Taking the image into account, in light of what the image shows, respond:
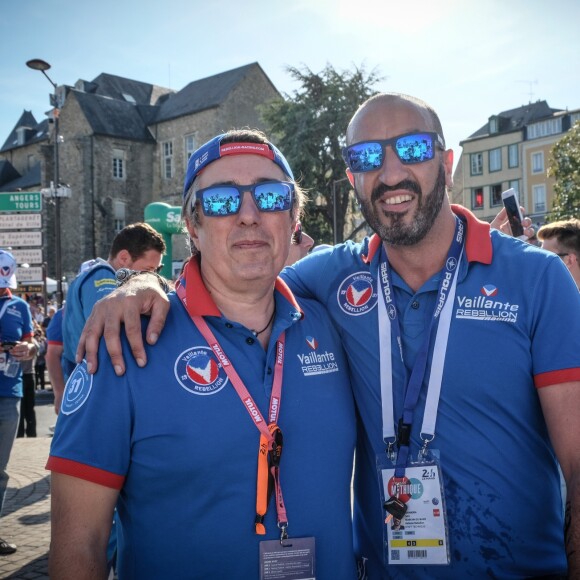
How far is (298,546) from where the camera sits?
82.4 inches

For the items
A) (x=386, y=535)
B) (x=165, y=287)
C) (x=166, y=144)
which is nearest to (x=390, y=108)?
(x=165, y=287)

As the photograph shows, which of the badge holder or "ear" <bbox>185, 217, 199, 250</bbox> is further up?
"ear" <bbox>185, 217, 199, 250</bbox>

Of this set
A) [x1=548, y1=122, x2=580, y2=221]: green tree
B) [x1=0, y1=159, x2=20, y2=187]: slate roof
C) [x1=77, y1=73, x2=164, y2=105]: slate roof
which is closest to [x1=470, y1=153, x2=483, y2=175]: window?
[x1=77, y1=73, x2=164, y2=105]: slate roof

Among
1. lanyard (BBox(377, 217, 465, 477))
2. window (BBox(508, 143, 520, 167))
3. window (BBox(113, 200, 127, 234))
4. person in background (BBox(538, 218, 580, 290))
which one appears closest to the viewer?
lanyard (BBox(377, 217, 465, 477))

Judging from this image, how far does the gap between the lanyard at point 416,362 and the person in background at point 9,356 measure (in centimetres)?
435

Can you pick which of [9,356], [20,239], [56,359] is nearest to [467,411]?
[9,356]

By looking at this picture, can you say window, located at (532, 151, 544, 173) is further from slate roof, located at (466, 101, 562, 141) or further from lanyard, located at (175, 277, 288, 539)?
lanyard, located at (175, 277, 288, 539)

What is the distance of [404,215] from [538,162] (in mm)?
59425

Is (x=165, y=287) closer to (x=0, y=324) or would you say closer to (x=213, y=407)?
(x=213, y=407)

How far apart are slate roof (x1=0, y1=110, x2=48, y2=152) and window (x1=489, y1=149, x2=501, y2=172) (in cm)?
4340

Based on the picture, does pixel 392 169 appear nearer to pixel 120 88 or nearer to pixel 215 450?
pixel 215 450

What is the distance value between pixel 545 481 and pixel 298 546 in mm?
1022

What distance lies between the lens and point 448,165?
290 centimetres

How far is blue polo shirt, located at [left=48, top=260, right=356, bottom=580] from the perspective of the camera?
198 cm
